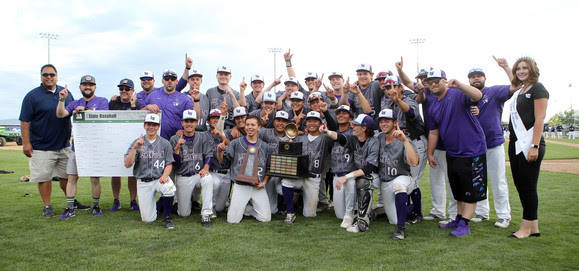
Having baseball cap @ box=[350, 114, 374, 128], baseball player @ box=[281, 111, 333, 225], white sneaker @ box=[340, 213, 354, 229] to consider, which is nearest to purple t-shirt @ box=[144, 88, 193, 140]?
baseball player @ box=[281, 111, 333, 225]

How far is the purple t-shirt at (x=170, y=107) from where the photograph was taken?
21.1 feet

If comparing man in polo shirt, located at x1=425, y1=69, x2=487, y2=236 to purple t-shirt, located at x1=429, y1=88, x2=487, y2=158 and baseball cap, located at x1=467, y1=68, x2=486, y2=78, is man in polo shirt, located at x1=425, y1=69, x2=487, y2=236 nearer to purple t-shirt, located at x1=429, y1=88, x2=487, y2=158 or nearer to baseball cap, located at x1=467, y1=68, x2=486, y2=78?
purple t-shirt, located at x1=429, y1=88, x2=487, y2=158

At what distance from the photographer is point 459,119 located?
16.5 feet

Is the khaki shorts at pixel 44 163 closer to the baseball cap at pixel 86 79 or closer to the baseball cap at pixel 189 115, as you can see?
the baseball cap at pixel 86 79

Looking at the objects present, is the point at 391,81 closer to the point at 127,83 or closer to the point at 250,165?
the point at 250,165

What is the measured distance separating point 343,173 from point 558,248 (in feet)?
9.77

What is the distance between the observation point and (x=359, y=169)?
580cm

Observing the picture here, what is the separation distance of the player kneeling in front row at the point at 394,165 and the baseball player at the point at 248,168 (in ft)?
6.32

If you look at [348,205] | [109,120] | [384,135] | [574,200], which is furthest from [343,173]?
[574,200]

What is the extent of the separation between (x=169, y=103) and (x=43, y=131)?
6.84ft

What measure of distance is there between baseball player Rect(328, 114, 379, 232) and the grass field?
0.26 meters

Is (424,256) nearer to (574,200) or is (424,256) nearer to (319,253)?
(319,253)

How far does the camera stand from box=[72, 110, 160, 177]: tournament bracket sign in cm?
619

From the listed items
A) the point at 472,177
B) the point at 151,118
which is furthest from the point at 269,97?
the point at 472,177
